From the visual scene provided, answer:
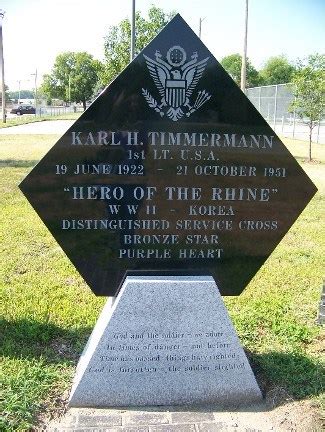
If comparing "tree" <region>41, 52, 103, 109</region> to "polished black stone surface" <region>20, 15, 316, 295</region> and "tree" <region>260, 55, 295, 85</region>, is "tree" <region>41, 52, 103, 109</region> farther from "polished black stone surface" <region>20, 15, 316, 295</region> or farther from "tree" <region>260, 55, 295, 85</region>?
"polished black stone surface" <region>20, 15, 316, 295</region>

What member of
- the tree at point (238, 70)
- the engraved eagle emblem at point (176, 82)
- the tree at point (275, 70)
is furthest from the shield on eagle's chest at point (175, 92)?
the tree at point (275, 70)

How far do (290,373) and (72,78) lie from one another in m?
76.1

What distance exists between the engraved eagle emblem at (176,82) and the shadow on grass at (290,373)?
178cm

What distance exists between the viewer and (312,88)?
15797mm

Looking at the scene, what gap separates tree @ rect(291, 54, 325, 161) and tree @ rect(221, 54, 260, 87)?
4619 cm

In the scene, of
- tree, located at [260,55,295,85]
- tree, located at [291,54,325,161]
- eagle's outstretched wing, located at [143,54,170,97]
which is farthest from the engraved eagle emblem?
tree, located at [260,55,295,85]

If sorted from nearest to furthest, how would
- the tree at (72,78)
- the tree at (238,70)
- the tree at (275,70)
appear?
the tree at (238,70) < the tree at (72,78) < the tree at (275,70)

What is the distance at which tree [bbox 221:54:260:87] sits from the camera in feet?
229

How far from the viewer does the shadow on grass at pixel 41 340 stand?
3.49 meters

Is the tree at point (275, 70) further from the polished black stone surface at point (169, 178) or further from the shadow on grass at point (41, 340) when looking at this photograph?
the polished black stone surface at point (169, 178)

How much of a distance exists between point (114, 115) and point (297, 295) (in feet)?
9.04

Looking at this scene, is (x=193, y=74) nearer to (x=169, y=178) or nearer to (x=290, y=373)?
(x=169, y=178)

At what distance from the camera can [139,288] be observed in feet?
9.77

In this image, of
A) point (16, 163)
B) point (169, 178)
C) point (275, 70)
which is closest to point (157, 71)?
point (169, 178)
